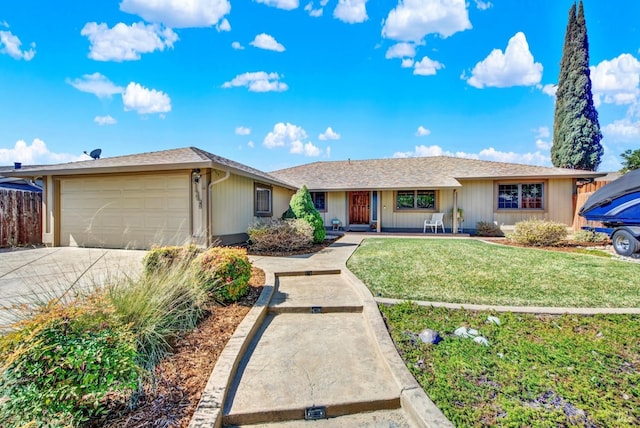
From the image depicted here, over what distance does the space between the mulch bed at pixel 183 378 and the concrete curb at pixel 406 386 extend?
1607 mm

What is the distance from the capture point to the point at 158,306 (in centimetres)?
288

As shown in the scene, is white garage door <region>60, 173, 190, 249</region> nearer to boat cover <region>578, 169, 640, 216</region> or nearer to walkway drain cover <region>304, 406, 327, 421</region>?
walkway drain cover <region>304, 406, 327, 421</region>

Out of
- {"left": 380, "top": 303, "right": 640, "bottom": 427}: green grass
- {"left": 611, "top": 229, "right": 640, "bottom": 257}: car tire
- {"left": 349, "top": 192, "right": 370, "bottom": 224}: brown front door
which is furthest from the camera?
{"left": 349, "top": 192, "right": 370, "bottom": 224}: brown front door

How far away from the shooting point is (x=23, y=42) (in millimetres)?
8148

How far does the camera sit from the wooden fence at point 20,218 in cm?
900

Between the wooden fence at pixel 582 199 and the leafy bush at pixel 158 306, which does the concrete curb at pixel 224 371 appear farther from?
the wooden fence at pixel 582 199

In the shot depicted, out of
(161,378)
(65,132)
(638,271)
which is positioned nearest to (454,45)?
(638,271)

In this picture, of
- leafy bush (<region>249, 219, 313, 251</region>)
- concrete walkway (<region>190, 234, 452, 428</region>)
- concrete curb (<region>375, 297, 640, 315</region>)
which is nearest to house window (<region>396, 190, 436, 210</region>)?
leafy bush (<region>249, 219, 313, 251</region>)

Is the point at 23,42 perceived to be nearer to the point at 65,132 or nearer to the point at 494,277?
→ the point at 65,132

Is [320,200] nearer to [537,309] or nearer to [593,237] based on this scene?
[593,237]

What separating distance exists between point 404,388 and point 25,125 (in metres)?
17.5

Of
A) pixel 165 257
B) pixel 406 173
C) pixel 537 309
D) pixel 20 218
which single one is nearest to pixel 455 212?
pixel 406 173

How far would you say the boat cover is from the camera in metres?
8.05

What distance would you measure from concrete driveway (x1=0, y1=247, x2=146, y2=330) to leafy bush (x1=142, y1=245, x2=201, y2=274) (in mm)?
211
